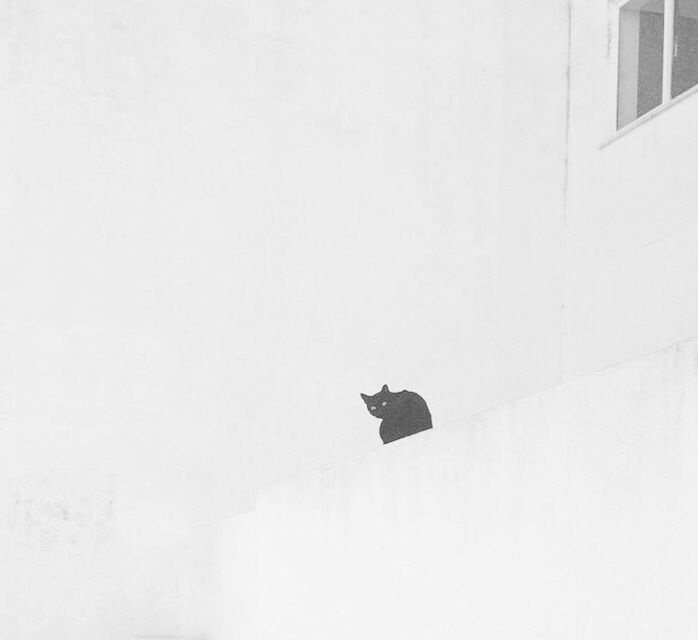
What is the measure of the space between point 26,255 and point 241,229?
169cm

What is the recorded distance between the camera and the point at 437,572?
4.42m

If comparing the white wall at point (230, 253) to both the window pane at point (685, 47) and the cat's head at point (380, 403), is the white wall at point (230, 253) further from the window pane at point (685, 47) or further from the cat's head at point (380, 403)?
the cat's head at point (380, 403)

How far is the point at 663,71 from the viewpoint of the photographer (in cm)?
844

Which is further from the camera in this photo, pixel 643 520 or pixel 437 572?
pixel 437 572

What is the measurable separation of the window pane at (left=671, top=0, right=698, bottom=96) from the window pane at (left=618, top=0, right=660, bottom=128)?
0.76 ft

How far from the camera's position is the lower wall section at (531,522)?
9.93 feet

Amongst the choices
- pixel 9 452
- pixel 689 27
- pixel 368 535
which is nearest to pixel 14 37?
A: pixel 9 452

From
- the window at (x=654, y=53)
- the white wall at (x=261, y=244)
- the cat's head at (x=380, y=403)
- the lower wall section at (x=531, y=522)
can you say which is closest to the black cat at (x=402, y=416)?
the cat's head at (x=380, y=403)

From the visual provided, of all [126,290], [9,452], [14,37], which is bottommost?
[9,452]

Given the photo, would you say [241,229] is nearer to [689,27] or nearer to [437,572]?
[689,27]

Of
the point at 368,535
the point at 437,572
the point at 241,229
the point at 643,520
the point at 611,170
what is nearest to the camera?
the point at 643,520

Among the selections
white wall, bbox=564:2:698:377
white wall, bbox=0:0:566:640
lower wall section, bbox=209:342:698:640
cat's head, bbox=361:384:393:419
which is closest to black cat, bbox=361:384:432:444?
cat's head, bbox=361:384:393:419

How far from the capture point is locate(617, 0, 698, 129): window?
8227 millimetres

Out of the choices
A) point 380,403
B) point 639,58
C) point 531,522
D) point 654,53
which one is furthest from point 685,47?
point 531,522
